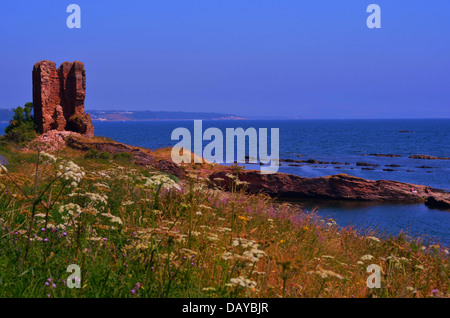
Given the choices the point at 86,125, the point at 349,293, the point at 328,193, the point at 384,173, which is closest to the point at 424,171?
the point at 384,173

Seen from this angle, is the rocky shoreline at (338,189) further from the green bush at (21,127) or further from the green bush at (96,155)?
the green bush at (21,127)

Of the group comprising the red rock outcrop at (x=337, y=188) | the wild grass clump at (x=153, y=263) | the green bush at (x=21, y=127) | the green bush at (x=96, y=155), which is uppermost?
the green bush at (x=21, y=127)

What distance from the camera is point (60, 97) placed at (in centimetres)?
4488

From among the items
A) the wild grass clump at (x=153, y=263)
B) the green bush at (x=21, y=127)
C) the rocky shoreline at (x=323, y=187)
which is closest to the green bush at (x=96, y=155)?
the rocky shoreline at (x=323, y=187)

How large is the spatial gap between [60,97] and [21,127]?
4885mm

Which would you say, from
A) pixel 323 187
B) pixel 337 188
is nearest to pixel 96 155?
pixel 323 187

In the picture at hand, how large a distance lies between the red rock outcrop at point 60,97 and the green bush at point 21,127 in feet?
3.04

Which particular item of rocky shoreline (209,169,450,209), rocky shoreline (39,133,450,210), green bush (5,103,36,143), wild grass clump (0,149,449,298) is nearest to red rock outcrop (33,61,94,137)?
green bush (5,103,36,143)

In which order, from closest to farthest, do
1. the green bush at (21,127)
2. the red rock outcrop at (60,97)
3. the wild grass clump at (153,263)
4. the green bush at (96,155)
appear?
1. the wild grass clump at (153,263)
2. the green bush at (96,155)
3. the green bush at (21,127)
4. the red rock outcrop at (60,97)

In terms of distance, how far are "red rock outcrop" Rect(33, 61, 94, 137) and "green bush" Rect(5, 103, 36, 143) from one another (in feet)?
3.04

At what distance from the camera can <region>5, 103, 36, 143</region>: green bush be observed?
39750 millimetres

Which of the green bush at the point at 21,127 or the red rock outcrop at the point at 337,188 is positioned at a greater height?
the green bush at the point at 21,127

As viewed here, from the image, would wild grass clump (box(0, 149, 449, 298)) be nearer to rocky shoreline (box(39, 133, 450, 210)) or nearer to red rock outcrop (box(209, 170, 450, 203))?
rocky shoreline (box(39, 133, 450, 210))

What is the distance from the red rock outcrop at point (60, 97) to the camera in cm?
4334
